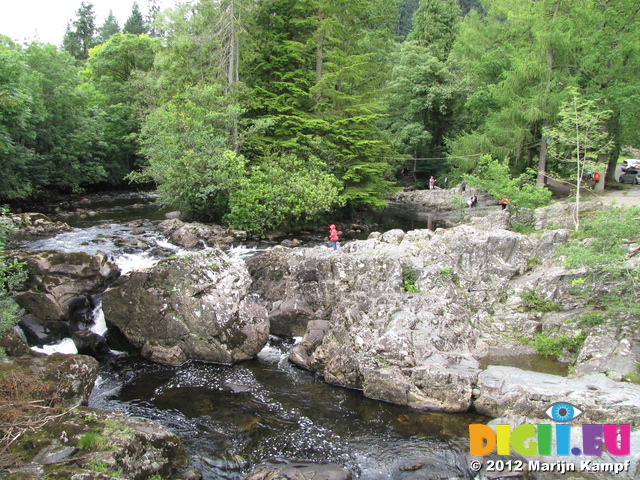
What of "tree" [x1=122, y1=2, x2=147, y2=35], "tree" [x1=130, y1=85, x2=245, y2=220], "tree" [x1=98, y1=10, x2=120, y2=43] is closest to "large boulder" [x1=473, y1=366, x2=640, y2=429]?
"tree" [x1=130, y1=85, x2=245, y2=220]

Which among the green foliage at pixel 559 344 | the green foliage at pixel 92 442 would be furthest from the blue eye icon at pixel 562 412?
the green foliage at pixel 92 442

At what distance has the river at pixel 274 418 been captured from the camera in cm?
811

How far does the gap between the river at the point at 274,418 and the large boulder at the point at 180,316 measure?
428 mm

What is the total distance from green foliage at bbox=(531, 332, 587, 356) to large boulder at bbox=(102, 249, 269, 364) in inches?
324

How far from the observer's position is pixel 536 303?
1327cm

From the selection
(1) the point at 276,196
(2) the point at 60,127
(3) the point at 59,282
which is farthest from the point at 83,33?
(3) the point at 59,282

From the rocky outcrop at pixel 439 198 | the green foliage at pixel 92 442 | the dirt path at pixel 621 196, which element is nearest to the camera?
the green foliage at pixel 92 442

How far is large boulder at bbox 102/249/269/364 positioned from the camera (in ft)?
39.2

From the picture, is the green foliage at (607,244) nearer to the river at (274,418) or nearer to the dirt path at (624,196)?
the river at (274,418)

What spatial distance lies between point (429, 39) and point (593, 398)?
4564 centimetres

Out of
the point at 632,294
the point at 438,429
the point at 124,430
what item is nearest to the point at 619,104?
the point at 632,294

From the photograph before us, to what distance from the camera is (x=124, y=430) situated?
7.02 metres

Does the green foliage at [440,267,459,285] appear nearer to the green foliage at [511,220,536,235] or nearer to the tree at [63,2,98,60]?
the green foliage at [511,220,536,235]

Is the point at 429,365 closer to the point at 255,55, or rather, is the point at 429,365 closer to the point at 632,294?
the point at 632,294
